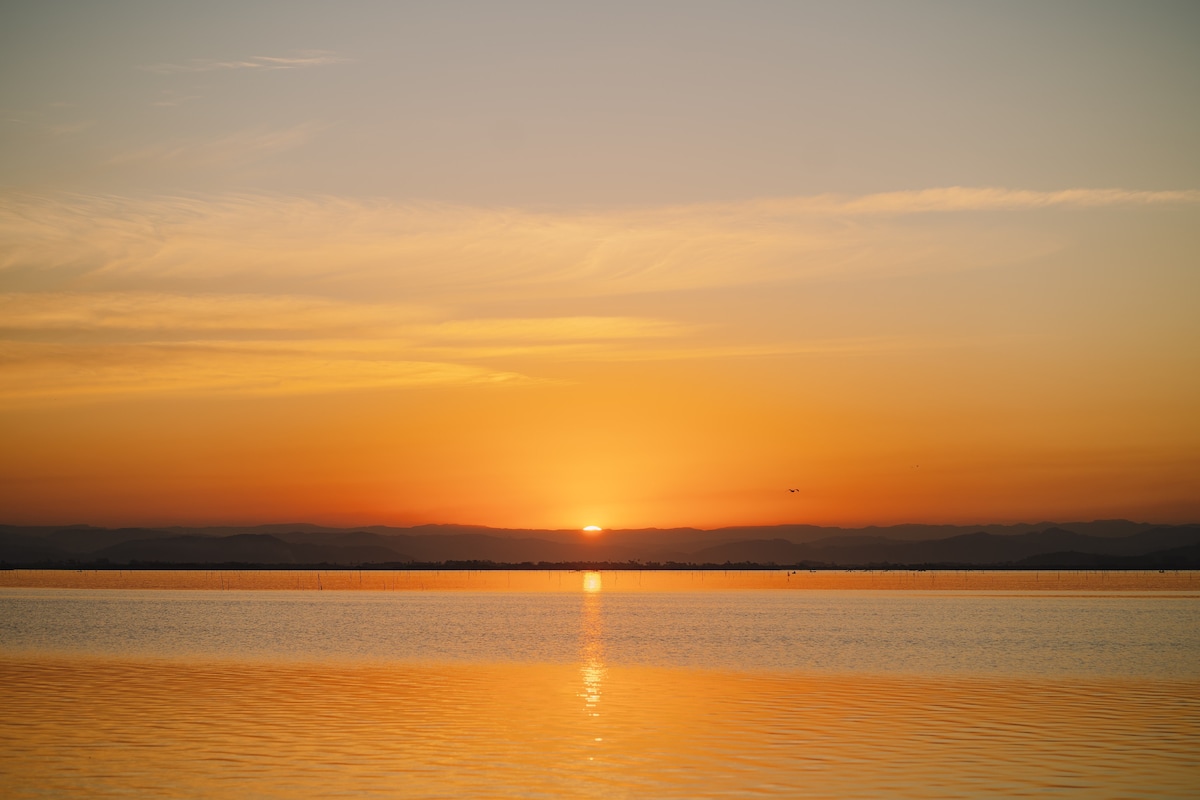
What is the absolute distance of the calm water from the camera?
84.5ft

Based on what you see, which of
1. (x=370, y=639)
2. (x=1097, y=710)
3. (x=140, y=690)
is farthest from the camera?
(x=370, y=639)

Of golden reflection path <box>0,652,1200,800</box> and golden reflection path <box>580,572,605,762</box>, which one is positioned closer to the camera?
golden reflection path <box>0,652,1200,800</box>

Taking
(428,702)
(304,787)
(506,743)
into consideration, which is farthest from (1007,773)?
(428,702)

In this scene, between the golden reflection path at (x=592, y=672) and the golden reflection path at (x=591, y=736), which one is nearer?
the golden reflection path at (x=591, y=736)

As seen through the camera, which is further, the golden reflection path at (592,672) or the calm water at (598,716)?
the golden reflection path at (592,672)

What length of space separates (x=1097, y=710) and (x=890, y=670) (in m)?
15.3

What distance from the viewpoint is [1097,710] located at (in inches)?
1496

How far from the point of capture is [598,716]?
36.4 metres

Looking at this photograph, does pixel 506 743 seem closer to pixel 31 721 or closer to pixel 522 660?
pixel 31 721

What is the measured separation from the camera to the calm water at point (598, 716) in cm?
2577

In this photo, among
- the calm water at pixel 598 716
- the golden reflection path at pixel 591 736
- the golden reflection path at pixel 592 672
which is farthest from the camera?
the golden reflection path at pixel 592 672

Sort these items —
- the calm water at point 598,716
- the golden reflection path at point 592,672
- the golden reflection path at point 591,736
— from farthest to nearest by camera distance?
the golden reflection path at point 592,672 → the calm water at point 598,716 → the golden reflection path at point 591,736

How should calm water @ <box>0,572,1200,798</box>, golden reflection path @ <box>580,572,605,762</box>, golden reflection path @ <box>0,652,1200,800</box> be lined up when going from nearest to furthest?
1. golden reflection path @ <box>0,652,1200,800</box>
2. calm water @ <box>0,572,1200,798</box>
3. golden reflection path @ <box>580,572,605,762</box>

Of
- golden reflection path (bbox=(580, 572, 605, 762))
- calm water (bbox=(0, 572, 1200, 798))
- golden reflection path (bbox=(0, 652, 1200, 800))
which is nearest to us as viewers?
golden reflection path (bbox=(0, 652, 1200, 800))
